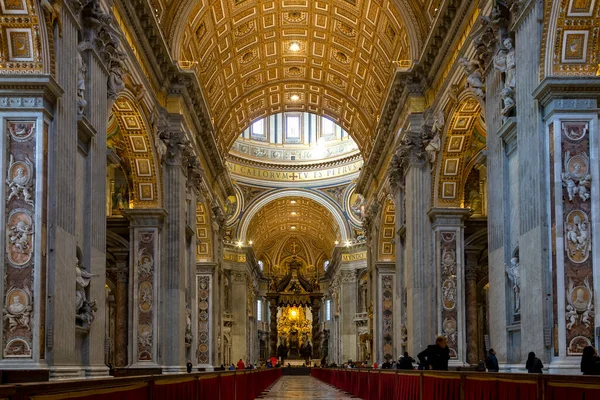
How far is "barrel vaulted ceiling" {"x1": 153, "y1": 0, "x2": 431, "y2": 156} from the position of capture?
1032 inches

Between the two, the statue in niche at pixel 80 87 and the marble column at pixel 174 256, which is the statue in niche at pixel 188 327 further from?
the statue in niche at pixel 80 87

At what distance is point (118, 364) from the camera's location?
2386cm

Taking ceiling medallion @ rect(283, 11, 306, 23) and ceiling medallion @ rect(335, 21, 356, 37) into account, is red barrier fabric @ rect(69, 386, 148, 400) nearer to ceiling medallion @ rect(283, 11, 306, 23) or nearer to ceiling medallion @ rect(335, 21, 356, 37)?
ceiling medallion @ rect(335, 21, 356, 37)

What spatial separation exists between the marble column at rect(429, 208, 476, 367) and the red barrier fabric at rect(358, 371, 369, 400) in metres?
2.48

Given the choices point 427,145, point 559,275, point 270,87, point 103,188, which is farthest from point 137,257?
point 270,87

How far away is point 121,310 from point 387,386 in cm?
1120

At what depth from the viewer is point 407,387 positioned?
13141 mm

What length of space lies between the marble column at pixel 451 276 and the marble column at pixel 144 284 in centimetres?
748

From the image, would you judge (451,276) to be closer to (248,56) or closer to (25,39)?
(25,39)

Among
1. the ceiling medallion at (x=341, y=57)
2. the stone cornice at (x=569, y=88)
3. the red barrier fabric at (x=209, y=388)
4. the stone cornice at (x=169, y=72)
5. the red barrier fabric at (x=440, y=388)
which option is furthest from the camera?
the ceiling medallion at (x=341, y=57)

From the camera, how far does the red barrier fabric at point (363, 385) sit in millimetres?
19609

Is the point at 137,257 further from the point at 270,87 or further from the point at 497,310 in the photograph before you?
the point at 270,87

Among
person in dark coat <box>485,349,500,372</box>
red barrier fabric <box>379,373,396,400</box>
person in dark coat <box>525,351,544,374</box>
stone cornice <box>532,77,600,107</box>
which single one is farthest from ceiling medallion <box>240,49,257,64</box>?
person in dark coat <box>525,351,544,374</box>

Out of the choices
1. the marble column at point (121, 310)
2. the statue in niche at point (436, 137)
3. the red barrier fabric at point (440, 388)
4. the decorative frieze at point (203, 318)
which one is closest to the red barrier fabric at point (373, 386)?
the red barrier fabric at point (440, 388)
